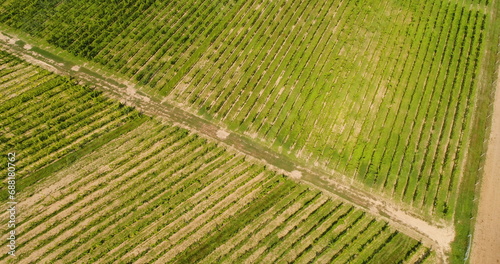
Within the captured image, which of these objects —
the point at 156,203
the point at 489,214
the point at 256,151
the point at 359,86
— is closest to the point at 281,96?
the point at 256,151

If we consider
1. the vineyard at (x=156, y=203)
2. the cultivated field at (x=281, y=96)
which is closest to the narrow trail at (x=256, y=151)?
the cultivated field at (x=281, y=96)

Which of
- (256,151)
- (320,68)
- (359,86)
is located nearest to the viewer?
(256,151)

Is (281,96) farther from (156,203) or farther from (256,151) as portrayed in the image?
(156,203)

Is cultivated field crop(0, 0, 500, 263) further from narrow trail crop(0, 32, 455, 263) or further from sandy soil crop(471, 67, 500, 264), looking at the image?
sandy soil crop(471, 67, 500, 264)

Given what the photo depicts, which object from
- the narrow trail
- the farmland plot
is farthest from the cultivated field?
the narrow trail

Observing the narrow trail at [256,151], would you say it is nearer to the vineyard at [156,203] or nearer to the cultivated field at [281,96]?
the cultivated field at [281,96]
